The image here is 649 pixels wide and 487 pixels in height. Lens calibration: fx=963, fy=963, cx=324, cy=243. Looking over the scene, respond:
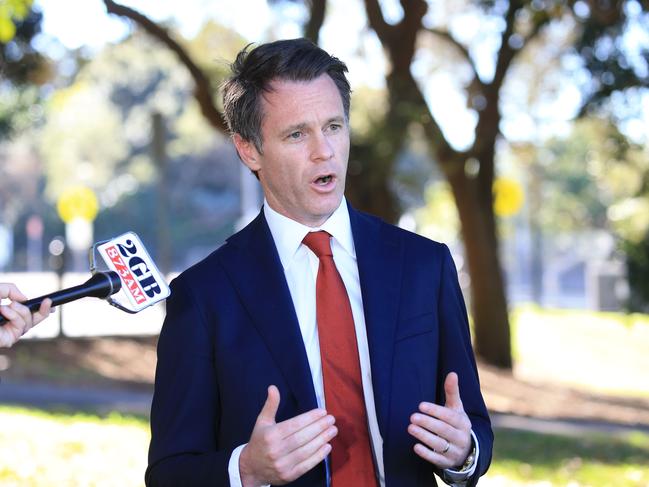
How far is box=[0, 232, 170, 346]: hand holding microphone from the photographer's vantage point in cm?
231

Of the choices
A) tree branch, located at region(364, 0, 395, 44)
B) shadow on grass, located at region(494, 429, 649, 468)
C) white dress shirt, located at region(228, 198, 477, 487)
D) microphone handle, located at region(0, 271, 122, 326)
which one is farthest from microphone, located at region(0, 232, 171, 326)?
tree branch, located at region(364, 0, 395, 44)

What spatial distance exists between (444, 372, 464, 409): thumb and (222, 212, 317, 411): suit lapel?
351 millimetres

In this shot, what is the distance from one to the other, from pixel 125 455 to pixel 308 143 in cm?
557

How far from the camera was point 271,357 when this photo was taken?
8.44 feet

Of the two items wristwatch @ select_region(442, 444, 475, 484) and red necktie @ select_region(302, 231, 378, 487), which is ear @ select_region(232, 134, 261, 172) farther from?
wristwatch @ select_region(442, 444, 475, 484)

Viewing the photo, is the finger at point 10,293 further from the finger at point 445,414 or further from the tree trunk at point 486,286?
the tree trunk at point 486,286

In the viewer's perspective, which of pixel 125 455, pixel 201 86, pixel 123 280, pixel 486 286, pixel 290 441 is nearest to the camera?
pixel 290 441

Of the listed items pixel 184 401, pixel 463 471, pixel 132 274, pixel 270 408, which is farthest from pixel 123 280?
pixel 463 471

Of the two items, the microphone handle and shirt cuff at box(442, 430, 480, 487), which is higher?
the microphone handle

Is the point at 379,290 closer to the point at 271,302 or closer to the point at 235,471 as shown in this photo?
the point at 271,302

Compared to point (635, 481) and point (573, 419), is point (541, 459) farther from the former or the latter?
point (573, 419)

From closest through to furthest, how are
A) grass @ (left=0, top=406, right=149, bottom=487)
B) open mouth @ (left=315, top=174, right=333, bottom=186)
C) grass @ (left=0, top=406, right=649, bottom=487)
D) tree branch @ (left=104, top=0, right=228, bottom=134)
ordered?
open mouth @ (left=315, top=174, right=333, bottom=186)
grass @ (left=0, top=406, right=149, bottom=487)
grass @ (left=0, top=406, right=649, bottom=487)
tree branch @ (left=104, top=0, right=228, bottom=134)

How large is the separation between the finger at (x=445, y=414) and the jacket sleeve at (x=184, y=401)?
22.4 inches

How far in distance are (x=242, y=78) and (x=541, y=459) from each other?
6.65 meters
